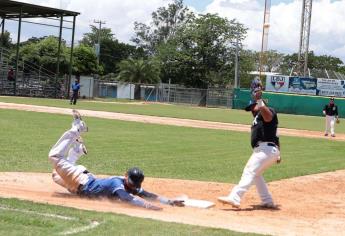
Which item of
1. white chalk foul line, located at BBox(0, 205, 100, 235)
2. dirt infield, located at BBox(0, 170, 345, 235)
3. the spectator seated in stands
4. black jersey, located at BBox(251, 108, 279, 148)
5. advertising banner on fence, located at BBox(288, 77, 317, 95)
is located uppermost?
advertising banner on fence, located at BBox(288, 77, 317, 95)

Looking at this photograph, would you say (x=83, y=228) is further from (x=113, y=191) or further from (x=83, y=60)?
(x=83, y=60)

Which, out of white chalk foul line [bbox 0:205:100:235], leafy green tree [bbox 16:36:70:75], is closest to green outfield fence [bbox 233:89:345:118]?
leafy green tree [bbox 16:36:70:75]

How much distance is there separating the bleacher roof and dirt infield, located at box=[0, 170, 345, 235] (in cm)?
4090

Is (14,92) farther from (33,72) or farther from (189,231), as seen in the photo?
(189,231)

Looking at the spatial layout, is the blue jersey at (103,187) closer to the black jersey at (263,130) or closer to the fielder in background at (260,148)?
the fielder in background at (260,148)

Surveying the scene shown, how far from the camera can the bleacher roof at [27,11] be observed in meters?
49.8

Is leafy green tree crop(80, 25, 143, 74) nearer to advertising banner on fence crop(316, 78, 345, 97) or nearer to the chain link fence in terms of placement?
the chain link fence

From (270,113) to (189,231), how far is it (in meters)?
2.77

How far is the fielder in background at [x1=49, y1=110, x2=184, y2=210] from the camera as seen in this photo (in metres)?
8.74

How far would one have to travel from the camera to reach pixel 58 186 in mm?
9867

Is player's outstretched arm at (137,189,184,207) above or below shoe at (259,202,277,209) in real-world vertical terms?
above

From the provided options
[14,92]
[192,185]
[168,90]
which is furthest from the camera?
[168,90]

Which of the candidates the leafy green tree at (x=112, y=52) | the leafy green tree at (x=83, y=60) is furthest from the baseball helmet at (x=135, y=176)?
the leafy green tree at (x=112, y=52)

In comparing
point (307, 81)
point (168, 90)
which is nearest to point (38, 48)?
point (168, 90)
